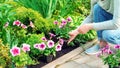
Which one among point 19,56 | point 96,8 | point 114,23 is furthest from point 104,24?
point 19,56

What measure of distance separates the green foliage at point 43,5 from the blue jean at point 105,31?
33.2 inches

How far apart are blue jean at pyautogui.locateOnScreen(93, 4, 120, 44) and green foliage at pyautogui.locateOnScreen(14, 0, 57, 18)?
84cm

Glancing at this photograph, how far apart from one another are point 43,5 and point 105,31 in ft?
4.21

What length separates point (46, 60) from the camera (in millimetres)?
3928

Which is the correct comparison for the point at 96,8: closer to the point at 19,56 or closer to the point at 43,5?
the point at 43,5

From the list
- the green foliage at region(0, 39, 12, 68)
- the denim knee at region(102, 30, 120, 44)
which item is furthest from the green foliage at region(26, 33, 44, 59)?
the denim knee at region(102, 30, 120, 44)

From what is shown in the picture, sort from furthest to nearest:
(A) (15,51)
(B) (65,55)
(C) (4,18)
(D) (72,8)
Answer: (D) (72,8)
(B) (65,55)
(C) (4,18)
(A) (15,51)

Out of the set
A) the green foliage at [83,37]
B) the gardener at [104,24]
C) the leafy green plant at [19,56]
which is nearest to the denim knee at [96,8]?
the gardener at [104,24]

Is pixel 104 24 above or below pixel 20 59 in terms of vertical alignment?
above

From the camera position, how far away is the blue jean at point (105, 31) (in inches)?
138

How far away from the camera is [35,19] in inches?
174

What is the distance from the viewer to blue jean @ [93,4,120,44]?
3508 millimetres

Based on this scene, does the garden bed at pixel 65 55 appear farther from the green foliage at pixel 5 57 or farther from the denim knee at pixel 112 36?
the denim knee at pixel 112 36

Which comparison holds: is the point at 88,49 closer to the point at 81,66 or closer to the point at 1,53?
the point at 81,66
